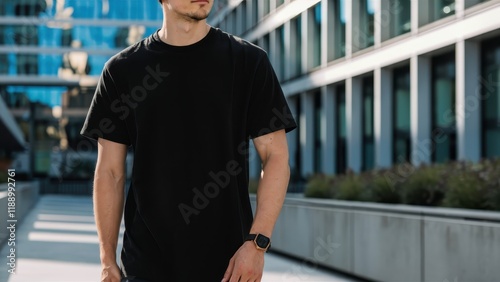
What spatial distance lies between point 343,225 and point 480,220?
11.6 feet

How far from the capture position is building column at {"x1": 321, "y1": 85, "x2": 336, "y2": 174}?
35344 millimetres

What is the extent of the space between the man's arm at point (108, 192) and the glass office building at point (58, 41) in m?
69.7

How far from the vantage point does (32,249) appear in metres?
14.5

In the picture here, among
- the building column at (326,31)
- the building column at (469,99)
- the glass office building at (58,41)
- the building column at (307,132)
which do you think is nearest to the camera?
the building column at (469,99)

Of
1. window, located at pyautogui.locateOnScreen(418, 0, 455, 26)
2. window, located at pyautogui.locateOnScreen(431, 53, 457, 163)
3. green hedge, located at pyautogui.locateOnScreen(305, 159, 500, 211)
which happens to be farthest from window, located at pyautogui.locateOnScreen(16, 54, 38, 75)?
green hedge, located at pyautogui.locateOnScreen(305, 159, 500, 211)

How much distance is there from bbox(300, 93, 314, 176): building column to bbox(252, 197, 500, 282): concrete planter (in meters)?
24.6

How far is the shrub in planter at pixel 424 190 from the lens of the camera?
11.5m

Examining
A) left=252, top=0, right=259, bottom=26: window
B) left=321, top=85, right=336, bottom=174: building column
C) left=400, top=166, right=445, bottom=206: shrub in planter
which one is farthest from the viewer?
left=252, top=0, right=259, bottom=26: window

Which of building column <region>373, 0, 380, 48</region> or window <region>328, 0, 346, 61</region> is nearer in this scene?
building column <region>373, 0, 380, 48</region>

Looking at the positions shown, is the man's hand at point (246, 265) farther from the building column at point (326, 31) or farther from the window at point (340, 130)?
the window at point (340, 130)

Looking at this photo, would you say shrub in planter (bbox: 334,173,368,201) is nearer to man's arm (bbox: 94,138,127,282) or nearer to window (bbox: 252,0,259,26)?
man's arm (bbox: 94,138,127,282)

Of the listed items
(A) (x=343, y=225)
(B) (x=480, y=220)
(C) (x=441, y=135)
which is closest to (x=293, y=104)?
(C) (x=441, y=135)

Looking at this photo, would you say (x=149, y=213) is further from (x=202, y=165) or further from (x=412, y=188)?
(x=412, y=188)

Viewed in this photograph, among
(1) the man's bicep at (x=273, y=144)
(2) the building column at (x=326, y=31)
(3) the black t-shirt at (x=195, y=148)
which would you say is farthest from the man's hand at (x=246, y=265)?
(2) the building column at (x=326, y=31)
